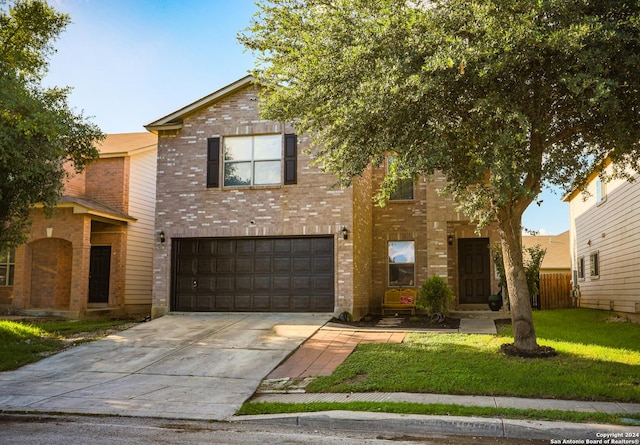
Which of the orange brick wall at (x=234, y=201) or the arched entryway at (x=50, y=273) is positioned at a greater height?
the orange brick wall at (x=234, y=201)

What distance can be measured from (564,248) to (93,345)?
31.5 metres

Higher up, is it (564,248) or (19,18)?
(19,18)

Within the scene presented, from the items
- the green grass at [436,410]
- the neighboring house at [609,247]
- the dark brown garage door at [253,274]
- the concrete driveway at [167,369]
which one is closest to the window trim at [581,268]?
the neighboring house at [609,247]

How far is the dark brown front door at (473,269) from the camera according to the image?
59.4 ft

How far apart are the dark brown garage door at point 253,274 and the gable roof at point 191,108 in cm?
343

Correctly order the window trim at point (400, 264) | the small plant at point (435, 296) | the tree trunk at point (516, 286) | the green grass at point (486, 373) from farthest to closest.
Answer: the window trim at point (400, 264)
the small plant at point (435, 296)
the tree trunk at point (516, 286)
the green grass at point (486, 373)

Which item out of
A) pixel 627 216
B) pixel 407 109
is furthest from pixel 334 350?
pixel 627 216

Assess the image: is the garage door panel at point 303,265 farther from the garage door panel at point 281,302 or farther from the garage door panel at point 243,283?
the garage door panel at point 243,283

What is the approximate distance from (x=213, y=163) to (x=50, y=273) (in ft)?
25.8

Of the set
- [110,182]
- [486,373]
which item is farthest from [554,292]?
[110,182]

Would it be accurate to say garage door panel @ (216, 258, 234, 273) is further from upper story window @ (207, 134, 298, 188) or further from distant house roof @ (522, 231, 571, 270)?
distant house roof @ (522, 231, 571, 270)

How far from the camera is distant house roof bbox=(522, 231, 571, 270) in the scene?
115ft

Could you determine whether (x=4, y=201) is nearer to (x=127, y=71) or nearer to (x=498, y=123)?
(x=127, y=71)

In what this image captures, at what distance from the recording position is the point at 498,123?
9.40 m
